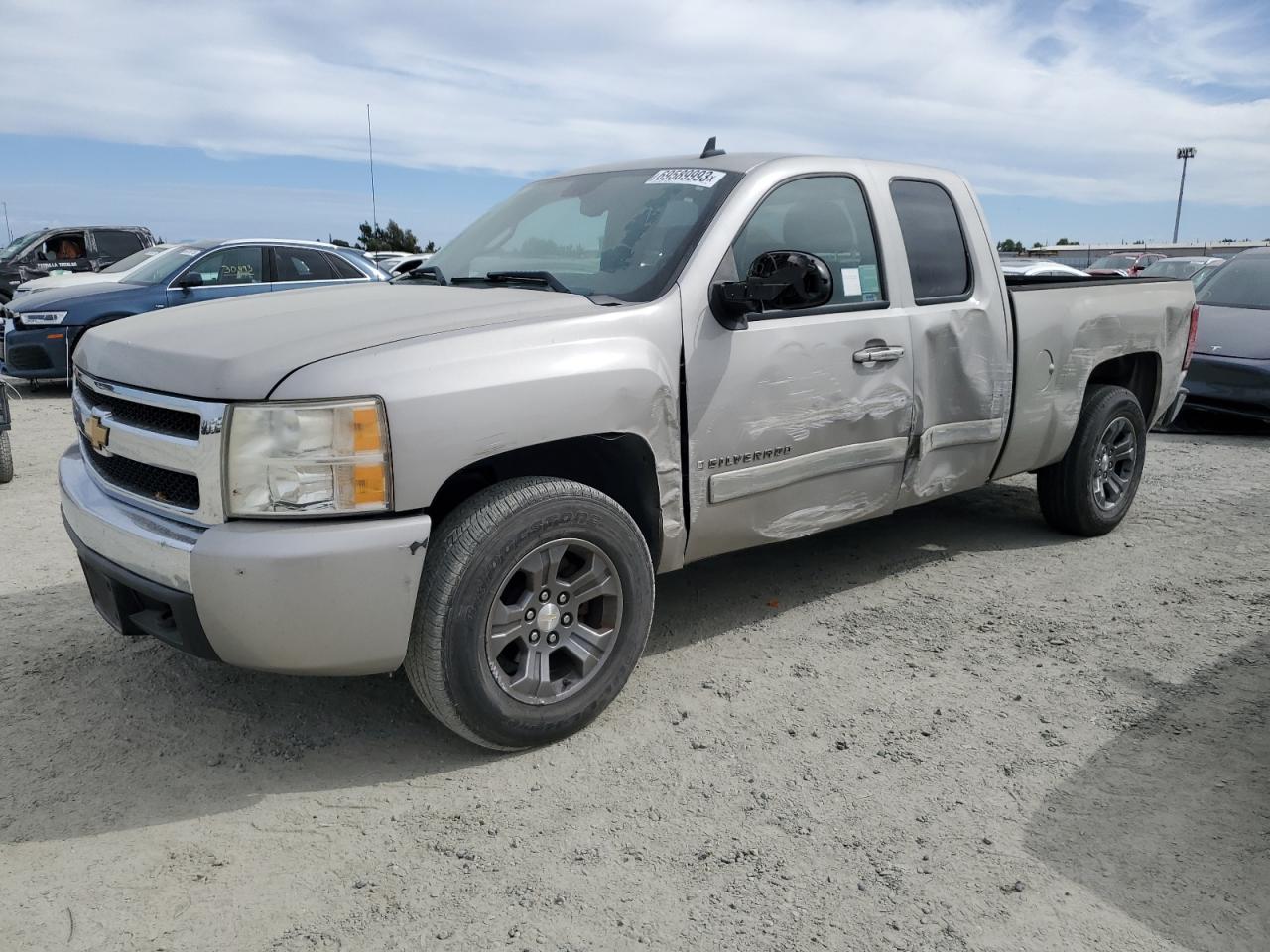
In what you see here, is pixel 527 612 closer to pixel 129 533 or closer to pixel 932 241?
pixel 129 533

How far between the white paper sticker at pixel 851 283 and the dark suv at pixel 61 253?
17.2 metres

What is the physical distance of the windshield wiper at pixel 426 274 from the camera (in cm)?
421

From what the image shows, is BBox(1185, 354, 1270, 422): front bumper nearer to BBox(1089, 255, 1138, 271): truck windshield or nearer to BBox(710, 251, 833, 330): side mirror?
BBox(710, 251, 833, 330): side mirror

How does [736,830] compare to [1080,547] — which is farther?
[1080,547]

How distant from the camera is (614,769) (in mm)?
3152

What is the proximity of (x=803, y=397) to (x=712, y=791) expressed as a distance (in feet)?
4.93

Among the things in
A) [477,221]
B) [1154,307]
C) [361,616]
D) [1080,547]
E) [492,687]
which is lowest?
[1080,547]

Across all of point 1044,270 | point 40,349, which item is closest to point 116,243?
point 40,349

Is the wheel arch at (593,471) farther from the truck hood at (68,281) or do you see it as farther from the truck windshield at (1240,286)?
the truck hood at (68,281)

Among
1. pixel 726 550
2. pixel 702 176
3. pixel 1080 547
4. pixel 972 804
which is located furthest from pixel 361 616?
pixel 1080 547

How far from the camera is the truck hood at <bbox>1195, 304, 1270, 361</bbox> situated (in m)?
8.97

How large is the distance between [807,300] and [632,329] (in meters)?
0.76

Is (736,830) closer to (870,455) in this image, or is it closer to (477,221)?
(870,455)

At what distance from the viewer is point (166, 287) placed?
10.9m
